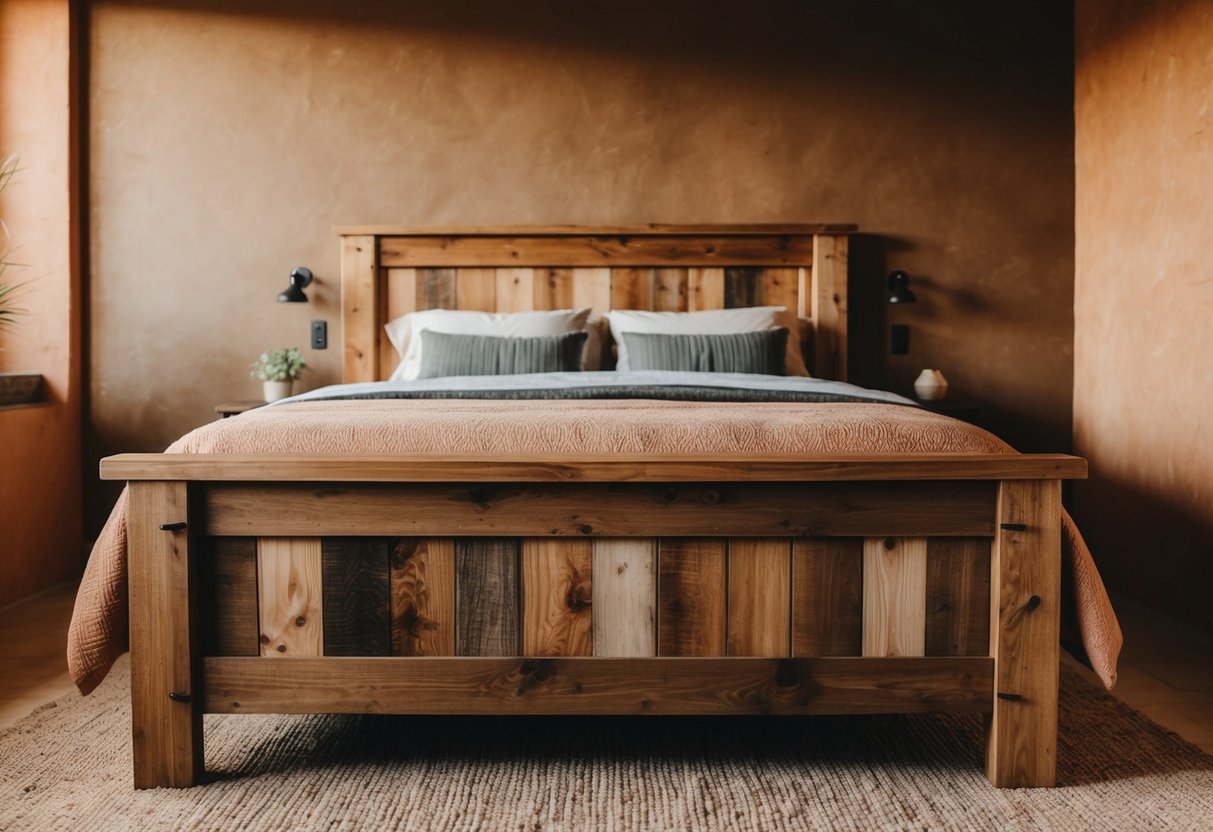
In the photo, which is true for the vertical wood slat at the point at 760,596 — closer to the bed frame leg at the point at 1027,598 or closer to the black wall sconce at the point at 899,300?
the bed frame leg at the point at 1027,598

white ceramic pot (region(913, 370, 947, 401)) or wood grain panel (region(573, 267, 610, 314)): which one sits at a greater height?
wood grain panel (region(573, 267, 610, 314))

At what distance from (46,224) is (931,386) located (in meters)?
3.42

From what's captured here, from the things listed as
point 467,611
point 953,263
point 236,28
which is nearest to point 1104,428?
point 953,263

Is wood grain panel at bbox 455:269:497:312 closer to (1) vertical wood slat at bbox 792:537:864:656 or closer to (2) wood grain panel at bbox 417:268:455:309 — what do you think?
(2) wood grain panel at bbox 417:268:455:309

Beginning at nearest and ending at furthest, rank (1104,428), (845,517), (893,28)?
(845,517) < (1104,428) < (893,28)

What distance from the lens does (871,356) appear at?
3.50 meters

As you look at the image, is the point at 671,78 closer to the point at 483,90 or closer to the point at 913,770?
the point at 483,90

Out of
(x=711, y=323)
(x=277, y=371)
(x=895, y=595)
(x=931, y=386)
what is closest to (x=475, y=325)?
(x=277, y=371)

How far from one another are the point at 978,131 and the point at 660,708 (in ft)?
9.40

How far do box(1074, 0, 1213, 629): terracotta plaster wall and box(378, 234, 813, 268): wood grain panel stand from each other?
1.10m

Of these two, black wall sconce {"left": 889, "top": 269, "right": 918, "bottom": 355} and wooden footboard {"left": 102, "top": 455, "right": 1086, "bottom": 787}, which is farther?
black wall sconce {"left": 889, "top": 269, "right": 918, "bottom": 355}

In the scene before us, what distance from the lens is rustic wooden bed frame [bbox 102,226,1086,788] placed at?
1.58m

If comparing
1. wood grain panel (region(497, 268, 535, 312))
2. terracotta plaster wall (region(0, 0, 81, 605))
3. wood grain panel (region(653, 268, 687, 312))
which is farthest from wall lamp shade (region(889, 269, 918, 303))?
terracotta plaster wall (region(0, 0, 81, 605))

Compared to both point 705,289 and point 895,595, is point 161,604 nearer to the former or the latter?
point 895,595
